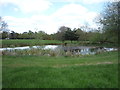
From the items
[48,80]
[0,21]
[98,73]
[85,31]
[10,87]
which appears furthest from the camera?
[85,31]

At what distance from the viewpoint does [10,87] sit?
215 inches

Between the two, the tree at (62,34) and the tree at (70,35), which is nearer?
the tree at (70,35)

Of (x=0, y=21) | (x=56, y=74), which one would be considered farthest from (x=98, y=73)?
(x=0, y=21)

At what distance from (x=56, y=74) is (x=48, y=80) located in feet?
2.79

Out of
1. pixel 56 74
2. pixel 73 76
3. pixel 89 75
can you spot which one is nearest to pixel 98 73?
pixel 89 75

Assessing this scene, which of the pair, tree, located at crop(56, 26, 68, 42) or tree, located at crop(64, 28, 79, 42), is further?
tree, located at crop(56, 26, 68, 42)

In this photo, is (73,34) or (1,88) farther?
(73,34)

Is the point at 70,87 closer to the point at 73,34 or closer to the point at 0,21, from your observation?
the point at 0,21

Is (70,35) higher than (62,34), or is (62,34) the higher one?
(62,34)

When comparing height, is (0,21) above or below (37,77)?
above

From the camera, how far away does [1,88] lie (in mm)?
5465

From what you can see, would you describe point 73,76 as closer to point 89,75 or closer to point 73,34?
point 89,75

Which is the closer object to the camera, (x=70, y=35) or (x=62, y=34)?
(x=70, y=35)

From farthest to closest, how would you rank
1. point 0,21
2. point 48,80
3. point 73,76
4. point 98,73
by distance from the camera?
point 0,21 → point 98,73 → point 73,76 → point 48,80
